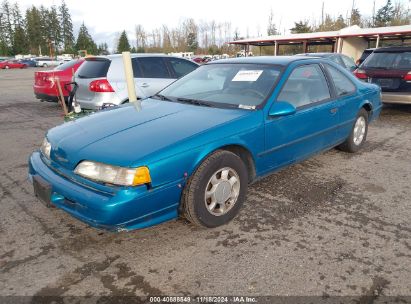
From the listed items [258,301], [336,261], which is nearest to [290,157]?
[336,261]

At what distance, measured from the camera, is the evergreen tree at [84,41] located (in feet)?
294

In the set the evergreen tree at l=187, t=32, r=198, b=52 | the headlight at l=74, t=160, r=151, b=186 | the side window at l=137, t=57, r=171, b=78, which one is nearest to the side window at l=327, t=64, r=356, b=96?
the headlight at l=74, t=160, r=151, b=186

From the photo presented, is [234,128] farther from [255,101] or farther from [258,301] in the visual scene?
[258,301]

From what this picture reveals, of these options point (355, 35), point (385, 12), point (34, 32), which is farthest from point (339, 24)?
point (34, 32)

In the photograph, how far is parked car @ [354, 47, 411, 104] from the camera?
6.95 metres

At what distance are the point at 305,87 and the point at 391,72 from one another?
4.43 m

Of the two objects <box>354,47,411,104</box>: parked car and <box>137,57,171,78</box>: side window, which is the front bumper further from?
<box>354,47,411,104</box>: parked car

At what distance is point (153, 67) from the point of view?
6.84 m

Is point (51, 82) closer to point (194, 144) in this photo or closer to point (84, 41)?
point (194, 144)

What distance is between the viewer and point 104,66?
20.7ft

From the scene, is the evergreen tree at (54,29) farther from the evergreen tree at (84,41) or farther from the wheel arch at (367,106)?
the wheel arch at (367,106)

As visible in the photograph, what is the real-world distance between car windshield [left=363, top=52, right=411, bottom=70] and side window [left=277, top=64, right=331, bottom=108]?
416 centimetres

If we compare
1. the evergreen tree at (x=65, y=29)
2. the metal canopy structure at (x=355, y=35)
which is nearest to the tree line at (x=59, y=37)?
the evergreen tree at (x=65, y=29)

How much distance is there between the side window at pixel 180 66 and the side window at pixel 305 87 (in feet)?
12.2
